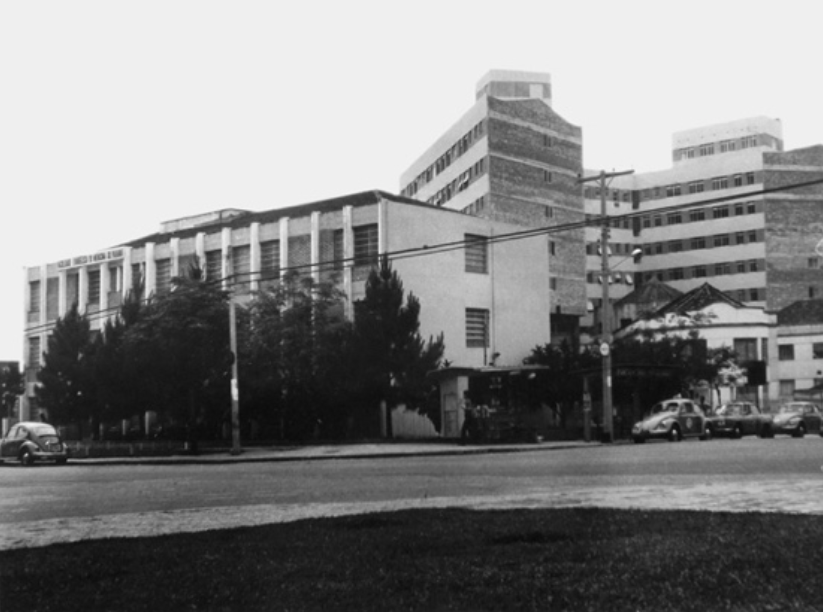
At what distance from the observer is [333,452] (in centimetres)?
3359

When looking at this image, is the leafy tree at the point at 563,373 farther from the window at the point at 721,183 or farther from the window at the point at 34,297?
the window at the point at 721,183

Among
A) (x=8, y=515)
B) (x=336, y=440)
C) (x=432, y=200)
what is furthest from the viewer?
(x=432, y=200)

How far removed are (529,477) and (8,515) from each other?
868cm

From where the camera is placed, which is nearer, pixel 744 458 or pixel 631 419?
pixel 744 458

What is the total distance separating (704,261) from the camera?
8900cm

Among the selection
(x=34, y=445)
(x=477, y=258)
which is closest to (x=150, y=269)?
(x=477, y=258)

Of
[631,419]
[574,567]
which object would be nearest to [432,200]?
[631,419]

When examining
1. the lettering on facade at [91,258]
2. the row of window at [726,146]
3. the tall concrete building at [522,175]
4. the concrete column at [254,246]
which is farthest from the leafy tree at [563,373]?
the row of window at [726,146]

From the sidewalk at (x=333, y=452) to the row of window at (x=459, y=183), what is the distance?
3596 cm

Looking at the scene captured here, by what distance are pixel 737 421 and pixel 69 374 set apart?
102 feet

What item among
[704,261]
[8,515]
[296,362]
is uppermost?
[704,261]

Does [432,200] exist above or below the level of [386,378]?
above

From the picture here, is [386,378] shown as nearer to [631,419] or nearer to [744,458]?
[631,419]

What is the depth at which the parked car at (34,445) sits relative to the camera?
114 ft
